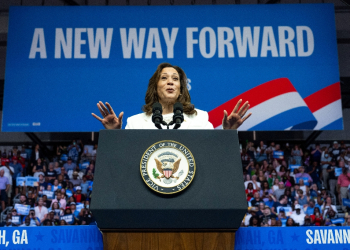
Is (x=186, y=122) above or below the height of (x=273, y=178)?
below

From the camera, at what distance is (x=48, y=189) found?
9.65 m

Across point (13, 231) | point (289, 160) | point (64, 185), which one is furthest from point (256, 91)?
point (13, 231)

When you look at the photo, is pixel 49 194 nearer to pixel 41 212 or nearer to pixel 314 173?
pixel 41 212

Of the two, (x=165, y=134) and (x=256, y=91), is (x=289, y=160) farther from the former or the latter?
(x=165, y=134)

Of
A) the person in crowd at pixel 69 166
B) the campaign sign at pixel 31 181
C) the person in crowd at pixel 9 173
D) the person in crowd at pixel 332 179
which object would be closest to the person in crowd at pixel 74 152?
the person in crowd at pixel 69 166

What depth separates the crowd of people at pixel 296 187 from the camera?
8.51 metres

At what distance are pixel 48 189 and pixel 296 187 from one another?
5.30 metres

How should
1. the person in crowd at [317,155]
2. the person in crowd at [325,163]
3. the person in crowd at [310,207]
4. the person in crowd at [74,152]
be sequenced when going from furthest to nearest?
the person in crowd at [317,155] < the person in crowd at [74,152] < the person in crowd at [325,163] < the person in crowd at [310,207]

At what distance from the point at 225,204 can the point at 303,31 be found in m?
8.31

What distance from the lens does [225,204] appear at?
1.65 metres

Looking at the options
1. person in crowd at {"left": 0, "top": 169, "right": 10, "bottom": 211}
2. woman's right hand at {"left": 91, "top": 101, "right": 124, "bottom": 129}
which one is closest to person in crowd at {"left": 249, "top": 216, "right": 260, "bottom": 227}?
person in crowd at {"left": 0, "top": 169, "right": 10, "bottom": 211}

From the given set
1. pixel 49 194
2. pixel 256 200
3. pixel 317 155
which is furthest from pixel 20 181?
pixel 317 155

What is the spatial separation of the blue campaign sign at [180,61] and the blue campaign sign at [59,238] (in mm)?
6698

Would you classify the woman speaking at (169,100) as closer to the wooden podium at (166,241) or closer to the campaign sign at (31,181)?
the wooden podium at (166,241)
